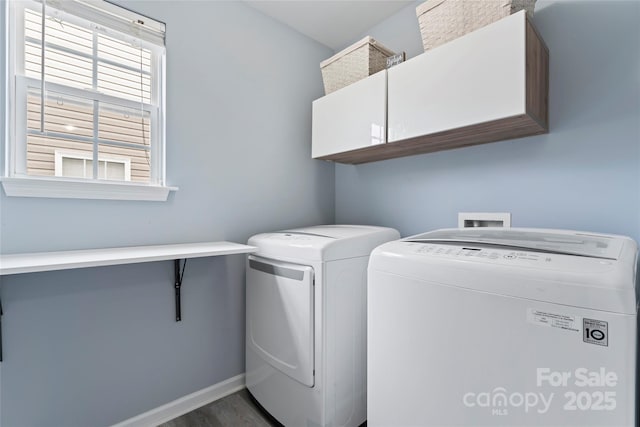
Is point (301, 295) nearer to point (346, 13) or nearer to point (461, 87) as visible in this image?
point (461, 87)

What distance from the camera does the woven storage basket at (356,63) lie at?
1.73m

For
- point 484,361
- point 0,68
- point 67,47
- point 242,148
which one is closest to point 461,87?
point 484,361

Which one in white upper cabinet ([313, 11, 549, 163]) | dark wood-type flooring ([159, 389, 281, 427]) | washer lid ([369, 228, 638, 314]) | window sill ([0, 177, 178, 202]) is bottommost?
dark wood-type flooring ([159, 389, 281, 427])

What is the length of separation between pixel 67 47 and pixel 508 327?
213cm

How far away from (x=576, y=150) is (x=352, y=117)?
1.11 meters

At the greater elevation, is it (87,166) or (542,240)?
(87,166)

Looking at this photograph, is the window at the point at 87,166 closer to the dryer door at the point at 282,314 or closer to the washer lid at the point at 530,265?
the dryer door at the point at 282,314

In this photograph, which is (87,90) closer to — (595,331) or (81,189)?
(81,189)

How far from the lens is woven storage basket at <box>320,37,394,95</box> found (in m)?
1.73

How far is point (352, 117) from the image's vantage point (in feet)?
5.93

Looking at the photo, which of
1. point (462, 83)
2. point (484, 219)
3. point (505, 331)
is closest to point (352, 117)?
point (462, 83)

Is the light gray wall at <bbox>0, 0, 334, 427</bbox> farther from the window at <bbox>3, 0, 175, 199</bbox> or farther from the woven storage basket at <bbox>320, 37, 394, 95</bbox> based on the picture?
the woven storage basket at <bbox>320, 37, 394, 95</bbox>

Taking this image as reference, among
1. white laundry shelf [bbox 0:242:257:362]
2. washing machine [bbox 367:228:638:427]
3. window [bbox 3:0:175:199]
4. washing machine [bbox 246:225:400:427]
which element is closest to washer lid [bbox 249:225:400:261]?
washing machine [bbox 246:225:400:427]

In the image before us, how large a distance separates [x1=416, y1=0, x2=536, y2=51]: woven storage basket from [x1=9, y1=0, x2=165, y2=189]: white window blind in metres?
1.42
